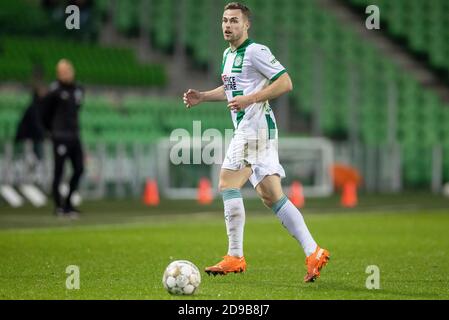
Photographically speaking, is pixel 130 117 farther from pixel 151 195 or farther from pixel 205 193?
pixel 151 195

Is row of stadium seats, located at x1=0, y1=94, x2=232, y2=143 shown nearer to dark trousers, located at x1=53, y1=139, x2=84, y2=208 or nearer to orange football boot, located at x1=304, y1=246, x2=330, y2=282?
dark trousers, located at x1=53, y1=139, x2=84, y2=208

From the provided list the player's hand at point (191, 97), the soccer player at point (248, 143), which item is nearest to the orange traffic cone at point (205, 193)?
the player's hand at point (191, 97)

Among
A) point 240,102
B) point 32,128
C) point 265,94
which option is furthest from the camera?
point 32,128

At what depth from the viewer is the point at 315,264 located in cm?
878

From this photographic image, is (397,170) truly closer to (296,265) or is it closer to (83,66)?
(83,66)

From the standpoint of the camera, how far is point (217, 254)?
11453 millimetres

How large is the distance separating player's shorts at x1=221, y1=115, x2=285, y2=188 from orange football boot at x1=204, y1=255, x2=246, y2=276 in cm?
63

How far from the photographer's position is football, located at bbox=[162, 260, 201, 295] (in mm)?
7836

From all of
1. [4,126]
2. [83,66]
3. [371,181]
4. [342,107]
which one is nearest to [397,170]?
[371,181]

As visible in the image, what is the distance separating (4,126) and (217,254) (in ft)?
39.6

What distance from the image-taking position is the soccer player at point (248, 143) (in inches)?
359

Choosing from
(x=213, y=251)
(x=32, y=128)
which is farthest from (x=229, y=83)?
(x=32, y=128)

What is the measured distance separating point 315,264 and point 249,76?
5.22 ft
